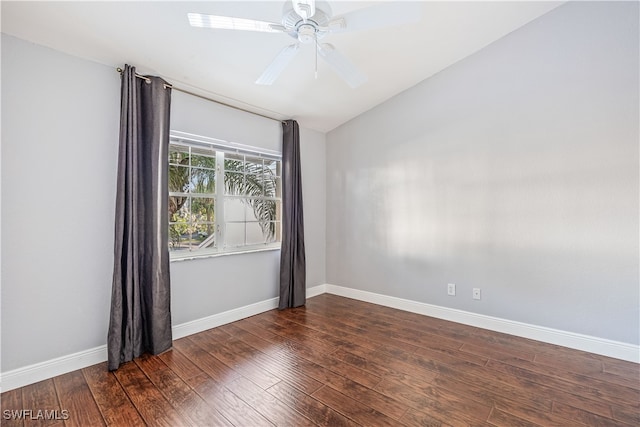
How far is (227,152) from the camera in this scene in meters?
3.26

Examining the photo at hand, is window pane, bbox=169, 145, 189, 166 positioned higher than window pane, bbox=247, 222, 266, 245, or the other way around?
window pane, bbox=169, 145, 189, 166

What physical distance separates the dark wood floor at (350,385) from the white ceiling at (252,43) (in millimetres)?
2429

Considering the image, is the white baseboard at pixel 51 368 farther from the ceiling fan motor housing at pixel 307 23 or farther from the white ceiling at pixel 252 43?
the ceiling fan motor housing at pixel 307 23

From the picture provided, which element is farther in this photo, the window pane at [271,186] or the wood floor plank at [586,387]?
the window pane at [271,186]

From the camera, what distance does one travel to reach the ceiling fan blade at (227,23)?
1.47 meters

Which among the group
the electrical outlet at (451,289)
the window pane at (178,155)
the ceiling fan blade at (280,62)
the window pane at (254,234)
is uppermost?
the ceiling fan blade at (280,62)

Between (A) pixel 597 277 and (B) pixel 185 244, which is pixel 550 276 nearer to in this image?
(A) pixel 597 277

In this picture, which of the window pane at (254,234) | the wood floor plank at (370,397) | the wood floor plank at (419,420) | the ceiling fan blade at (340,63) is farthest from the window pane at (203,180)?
the wood floor plank at (419,420)

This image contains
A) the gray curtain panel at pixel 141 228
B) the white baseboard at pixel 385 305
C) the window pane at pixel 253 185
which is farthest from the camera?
the window pane at pixel 253 185

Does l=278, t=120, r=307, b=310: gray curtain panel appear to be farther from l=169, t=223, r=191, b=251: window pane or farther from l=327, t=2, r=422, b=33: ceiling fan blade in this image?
l=327, t=2, r=422, b=33: ceiling fan blade

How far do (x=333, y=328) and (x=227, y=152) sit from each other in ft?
7.39

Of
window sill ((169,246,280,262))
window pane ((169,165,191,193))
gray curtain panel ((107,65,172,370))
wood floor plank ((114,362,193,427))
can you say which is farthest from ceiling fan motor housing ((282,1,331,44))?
wood floor plank ((114,362,193,427))

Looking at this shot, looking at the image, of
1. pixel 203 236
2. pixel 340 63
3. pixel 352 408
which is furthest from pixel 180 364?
pixel 340 63

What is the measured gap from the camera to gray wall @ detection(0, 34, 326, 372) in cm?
195
